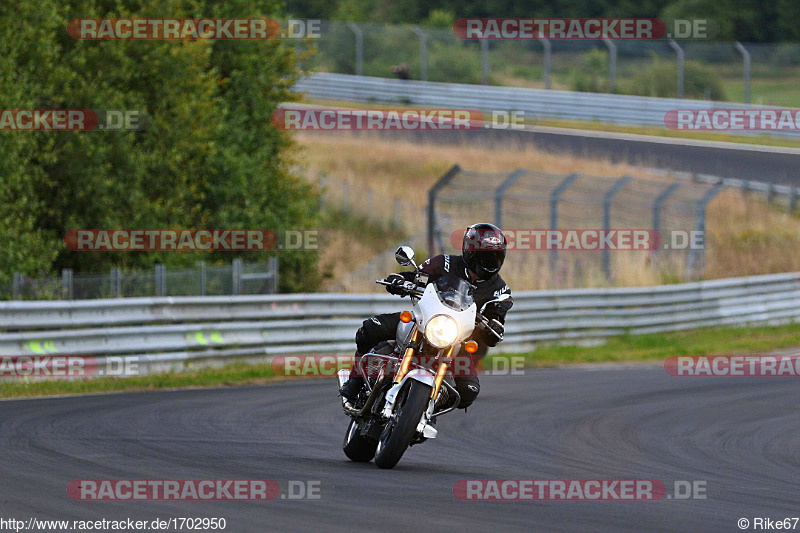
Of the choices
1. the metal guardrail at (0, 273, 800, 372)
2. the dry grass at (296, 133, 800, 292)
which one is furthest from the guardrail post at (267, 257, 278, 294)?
the dry grass at (296, 133, 800, 292)

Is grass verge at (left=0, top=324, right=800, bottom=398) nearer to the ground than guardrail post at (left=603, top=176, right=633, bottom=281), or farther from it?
nearer to the ground

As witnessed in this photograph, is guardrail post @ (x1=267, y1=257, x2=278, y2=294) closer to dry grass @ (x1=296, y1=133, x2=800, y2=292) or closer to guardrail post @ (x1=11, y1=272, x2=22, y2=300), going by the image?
guardrail post @ (x1=11, y1=272, x2=22, y2=300)

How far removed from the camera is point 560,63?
44.0 metres

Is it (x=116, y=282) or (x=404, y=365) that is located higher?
(x=116, y=282)

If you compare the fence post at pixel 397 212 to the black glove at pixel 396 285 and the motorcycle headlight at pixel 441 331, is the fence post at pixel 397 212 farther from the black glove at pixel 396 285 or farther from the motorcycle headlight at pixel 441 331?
the motorcycle headlight at pixel 441 331

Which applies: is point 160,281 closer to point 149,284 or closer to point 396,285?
point 149,284

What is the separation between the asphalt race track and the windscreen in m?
1.08

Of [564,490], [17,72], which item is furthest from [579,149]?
[564,490]

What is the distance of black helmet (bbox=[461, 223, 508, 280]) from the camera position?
8383 millimetres

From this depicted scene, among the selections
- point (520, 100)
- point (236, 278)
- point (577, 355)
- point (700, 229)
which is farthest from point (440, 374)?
point (520, 100)

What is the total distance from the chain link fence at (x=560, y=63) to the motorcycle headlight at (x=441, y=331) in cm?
3123

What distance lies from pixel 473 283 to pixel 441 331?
83 cm

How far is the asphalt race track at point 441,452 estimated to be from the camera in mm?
6504

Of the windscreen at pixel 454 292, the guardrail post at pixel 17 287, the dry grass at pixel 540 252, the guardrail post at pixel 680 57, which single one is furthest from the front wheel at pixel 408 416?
the guardrail post at pixel 680 57
